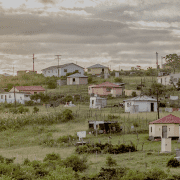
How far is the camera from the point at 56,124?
45844 mm

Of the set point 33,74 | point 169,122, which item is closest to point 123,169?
point 169,122

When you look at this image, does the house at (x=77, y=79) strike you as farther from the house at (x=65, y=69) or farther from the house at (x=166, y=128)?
the house at (x=166, y=128)

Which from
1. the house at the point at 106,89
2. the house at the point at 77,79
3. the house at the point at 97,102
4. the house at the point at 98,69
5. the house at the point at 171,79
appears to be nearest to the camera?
the house at the point at 97,102

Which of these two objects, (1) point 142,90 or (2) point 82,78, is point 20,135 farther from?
(2) point 82,78

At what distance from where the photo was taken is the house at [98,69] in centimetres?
9888

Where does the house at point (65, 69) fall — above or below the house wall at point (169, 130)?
above

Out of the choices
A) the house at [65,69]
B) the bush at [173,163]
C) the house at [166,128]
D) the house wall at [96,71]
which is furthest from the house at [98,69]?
the bush at [173,163]

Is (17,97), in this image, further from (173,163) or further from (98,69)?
(173,163)

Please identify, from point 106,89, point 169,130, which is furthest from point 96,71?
point 169,130


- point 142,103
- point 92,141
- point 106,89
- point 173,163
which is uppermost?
point 106,89

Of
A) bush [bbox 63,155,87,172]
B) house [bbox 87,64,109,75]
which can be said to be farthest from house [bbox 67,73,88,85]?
bush [bbox 63,155,87,172]

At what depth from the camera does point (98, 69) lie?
9950 cm

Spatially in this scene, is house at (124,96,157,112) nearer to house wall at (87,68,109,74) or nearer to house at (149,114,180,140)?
house at (149,114,180,140)

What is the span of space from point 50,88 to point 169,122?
5155cm
